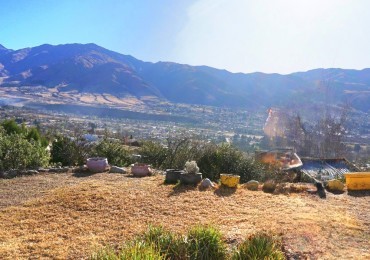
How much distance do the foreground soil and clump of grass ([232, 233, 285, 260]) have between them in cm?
45

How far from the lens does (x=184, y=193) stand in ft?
31.7

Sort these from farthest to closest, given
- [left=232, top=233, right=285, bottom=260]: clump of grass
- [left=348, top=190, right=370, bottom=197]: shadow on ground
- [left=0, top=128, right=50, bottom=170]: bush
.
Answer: [left=0, top=128, right=50, bottom=170]: bush
[left=348, top=190, right=370, bottom=197]: shadow on ground
[left=232, top=233, right=285, bottom=260]: clump of grass

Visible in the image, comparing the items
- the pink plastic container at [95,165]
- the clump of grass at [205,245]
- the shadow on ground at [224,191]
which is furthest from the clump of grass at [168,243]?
the pink plastic container at [95,165]

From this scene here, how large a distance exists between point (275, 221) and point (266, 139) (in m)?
38.4

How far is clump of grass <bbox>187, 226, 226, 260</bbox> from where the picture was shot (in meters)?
5.34

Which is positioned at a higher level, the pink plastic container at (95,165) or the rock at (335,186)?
the rock at (335,186)

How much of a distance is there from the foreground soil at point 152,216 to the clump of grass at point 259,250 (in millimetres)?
Answer: 452

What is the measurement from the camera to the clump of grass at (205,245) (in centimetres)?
534

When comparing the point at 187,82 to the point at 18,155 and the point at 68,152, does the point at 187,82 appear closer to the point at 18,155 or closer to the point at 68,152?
the point at 68,152

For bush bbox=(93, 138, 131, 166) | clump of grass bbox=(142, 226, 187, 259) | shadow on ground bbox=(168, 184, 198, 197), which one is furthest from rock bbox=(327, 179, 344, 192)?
bush bbox=(93, 138, 131, 166)

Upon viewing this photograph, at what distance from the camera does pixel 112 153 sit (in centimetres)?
1560

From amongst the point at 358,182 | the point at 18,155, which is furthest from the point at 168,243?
the point at 18,155

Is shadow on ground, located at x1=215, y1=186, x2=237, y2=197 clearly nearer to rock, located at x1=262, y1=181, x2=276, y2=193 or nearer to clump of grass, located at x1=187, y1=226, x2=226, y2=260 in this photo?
rock, located at x1=262, y1=181, x2=276, y2=193

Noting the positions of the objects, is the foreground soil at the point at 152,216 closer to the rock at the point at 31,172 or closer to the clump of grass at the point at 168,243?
the clump of grass at the point at 168,243
